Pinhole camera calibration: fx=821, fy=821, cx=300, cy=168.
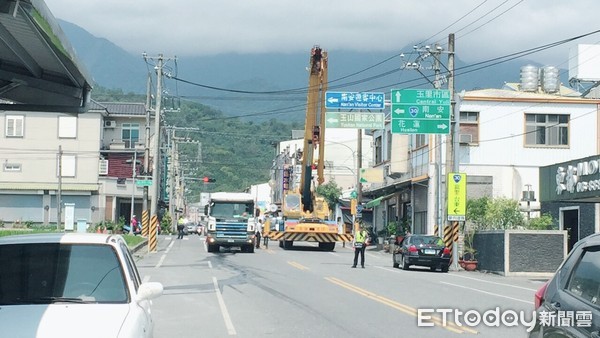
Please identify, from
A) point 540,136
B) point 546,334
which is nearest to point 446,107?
point 540,136

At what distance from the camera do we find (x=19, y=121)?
226 ft

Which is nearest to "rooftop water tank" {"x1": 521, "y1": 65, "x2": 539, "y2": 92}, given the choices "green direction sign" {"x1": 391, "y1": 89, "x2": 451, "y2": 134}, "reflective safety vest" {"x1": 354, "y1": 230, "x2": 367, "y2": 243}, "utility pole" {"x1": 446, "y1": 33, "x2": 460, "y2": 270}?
"utility pole" {"x1": 446, "y1": 33, "x2": 460, "y2": 270}

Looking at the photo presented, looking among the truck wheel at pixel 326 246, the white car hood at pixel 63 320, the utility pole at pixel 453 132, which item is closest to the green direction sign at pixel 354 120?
the utility pole at pixel 453 132

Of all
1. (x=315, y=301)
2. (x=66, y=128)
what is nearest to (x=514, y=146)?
(x=315, y=301)

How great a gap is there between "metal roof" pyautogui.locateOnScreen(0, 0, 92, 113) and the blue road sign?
23358 mm

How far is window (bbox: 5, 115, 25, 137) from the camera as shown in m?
68.7

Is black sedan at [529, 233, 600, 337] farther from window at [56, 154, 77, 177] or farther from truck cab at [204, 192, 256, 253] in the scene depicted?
window at [56, 154, 77, 177]

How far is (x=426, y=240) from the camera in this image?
31641 mm

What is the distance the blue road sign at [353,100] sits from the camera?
3822cm

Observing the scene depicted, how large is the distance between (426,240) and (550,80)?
23.0 metres

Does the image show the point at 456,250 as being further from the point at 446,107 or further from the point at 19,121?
the point at 19,121

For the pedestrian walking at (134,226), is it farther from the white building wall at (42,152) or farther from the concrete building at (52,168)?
the white building wall at (42,152)

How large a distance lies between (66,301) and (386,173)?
51.4m

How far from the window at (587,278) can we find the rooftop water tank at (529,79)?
45.1 meters
